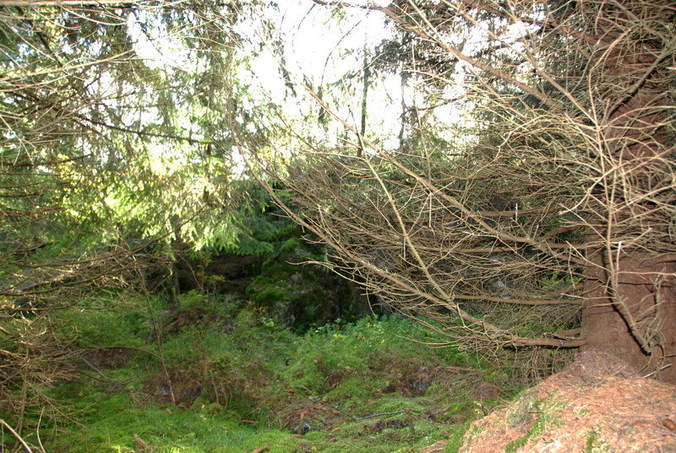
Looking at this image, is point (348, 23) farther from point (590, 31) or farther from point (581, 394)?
point (581, 394)

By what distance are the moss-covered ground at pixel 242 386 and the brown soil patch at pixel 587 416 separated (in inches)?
23.0

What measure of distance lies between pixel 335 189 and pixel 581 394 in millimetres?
2558

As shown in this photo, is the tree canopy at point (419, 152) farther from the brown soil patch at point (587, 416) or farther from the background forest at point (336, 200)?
the brown soil patch at point (587, 416)

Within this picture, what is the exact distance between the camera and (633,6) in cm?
→ 364

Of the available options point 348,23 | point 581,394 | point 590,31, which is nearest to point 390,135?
point 348,23

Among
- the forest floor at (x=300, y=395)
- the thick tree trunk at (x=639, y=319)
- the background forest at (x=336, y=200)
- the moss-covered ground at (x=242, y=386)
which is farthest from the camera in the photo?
the moss-covered ground at (x=242, y=386)

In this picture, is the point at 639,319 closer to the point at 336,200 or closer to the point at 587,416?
the point at 587,416

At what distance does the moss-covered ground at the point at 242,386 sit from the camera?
586 cm

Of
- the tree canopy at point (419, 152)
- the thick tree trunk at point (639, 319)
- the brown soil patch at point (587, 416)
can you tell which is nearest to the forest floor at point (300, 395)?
the brown soil patch at point (587, 416)

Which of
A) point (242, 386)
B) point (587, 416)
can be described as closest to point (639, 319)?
point (587, 416)

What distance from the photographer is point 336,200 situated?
4.52 metres

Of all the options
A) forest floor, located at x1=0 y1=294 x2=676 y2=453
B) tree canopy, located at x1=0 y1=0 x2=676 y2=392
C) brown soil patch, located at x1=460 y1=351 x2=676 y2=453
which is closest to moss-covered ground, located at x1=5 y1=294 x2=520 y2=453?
forest floor, located at x1=0 y1=294 x2=676 y2=453

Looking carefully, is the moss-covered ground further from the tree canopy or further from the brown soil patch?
the tree canopy

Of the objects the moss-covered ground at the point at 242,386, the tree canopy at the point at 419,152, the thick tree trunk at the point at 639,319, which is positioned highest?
the tree canopy at the point at 419,152
